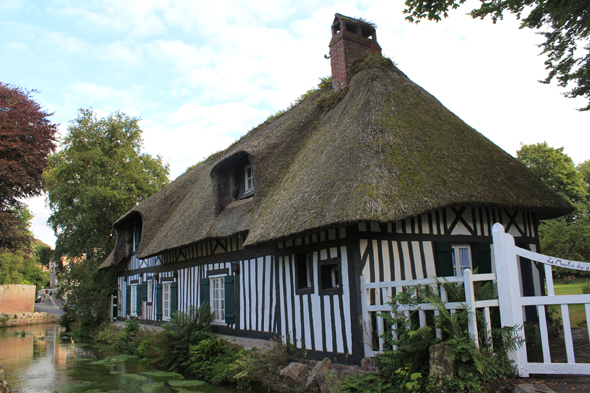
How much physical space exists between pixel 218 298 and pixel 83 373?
3298 mm

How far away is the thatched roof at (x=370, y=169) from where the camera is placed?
600cm

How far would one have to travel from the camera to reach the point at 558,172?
25.1m

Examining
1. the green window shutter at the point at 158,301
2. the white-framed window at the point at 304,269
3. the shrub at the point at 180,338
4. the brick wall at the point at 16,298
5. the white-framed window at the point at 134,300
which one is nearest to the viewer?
the white-framed window at the point at 304,269

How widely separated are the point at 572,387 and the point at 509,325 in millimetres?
702

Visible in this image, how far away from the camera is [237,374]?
6844 millimetres

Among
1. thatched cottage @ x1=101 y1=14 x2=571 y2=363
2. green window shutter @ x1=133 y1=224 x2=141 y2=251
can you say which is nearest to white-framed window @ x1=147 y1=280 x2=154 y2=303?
green window shutter @ x1=133 y1=224 x2=141 y2=251

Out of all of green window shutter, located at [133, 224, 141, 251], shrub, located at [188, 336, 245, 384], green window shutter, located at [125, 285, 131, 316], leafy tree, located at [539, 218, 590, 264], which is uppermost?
green window shutter, located at [133, 224, 141, 251]

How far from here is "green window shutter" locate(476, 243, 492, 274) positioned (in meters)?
7.33

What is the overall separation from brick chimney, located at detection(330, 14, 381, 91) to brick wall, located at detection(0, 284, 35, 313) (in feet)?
95.5

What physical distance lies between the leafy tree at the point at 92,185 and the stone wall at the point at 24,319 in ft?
23.5

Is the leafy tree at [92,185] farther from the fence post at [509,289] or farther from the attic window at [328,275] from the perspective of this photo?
the fence post at [509,289]

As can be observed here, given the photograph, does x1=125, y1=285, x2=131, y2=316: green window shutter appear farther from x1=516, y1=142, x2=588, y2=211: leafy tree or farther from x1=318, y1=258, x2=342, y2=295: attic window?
Answer: x1=516, y1=142, x2=588, y2=211: leafy tree

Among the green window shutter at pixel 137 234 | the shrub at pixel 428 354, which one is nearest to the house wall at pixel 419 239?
the shrub at pixel 428 354

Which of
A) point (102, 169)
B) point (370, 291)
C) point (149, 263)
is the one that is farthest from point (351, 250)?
point (102, 169)
